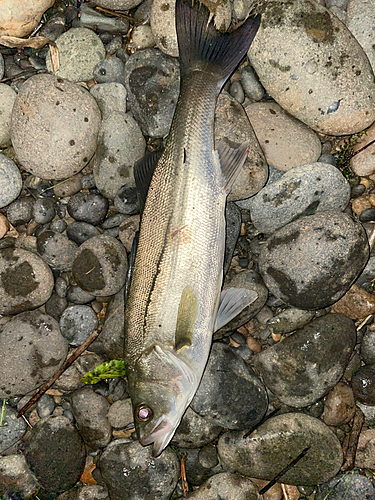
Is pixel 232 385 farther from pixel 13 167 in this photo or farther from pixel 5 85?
A: pixel 5 85

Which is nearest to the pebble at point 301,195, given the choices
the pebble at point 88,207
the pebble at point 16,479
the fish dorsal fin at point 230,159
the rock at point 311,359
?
the fish dorsal fin at point 230,159

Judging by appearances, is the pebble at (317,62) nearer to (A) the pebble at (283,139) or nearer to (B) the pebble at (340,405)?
(A) the pebble at (283,139)

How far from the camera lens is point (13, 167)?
4.75 metres

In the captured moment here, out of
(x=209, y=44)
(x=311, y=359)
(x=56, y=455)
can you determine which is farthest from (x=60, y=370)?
(x=209, y=44)

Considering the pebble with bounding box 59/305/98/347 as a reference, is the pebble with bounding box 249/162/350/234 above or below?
above

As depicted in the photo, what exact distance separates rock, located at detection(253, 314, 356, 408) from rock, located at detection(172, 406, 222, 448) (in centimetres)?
89

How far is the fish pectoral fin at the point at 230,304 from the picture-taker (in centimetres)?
396

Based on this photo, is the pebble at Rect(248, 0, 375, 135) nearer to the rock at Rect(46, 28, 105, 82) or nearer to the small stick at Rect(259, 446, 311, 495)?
the rock at Rect(46, 28, 105, 82)

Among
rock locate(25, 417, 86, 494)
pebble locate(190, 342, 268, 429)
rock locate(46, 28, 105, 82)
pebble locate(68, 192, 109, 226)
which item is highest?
rock locate(46, 28, 105, 82)

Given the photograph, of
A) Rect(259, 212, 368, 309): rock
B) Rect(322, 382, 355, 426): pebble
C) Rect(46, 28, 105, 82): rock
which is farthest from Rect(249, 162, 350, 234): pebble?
Rect(46, 28, 105, 82): rock

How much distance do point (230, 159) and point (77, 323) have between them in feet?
8.54

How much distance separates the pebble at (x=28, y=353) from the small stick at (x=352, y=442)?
3436 millimetres

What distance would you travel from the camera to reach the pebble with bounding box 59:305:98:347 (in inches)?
182

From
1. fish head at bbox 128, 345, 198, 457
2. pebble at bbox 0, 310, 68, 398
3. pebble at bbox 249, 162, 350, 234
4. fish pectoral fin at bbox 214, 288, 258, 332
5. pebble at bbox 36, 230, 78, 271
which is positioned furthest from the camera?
pebble at bbox 36, 230, 78, 271
